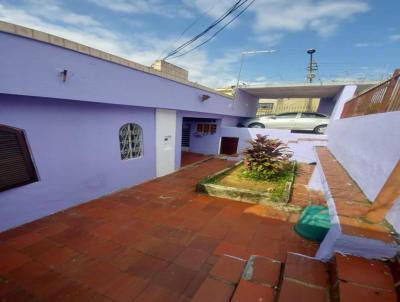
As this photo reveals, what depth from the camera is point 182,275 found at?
2.57 meters

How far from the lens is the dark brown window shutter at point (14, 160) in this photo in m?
3.45

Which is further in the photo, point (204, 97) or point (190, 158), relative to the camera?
point (190, 158)

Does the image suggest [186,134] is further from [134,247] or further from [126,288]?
[126,288]

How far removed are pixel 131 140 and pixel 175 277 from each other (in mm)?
4579

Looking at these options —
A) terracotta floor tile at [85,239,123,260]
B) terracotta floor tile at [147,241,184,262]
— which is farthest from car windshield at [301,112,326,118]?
terracotta floor tile at [85,239,123,260]

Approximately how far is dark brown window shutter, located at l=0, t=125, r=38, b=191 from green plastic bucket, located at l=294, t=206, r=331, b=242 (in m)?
5.42

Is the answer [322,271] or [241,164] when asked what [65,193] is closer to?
[322,271]

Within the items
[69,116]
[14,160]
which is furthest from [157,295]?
[69,116]

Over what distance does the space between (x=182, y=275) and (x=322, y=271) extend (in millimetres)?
1816

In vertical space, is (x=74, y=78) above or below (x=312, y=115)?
above

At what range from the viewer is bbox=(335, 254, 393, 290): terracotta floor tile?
3.95ft

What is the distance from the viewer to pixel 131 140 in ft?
20.2

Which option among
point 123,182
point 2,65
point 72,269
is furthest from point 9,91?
point 123,182

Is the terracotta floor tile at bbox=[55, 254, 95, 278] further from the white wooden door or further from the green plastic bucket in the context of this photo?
the white wooden door
